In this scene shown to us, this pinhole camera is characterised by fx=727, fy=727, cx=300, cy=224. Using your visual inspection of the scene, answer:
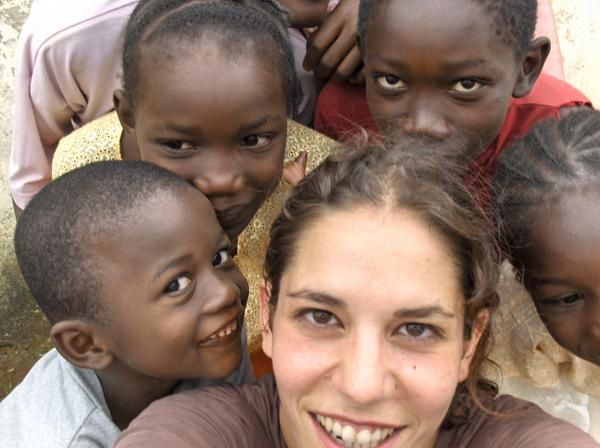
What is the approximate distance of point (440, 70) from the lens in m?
1.67

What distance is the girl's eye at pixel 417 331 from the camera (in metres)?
1.28

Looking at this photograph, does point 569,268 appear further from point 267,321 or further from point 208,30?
point 208,30

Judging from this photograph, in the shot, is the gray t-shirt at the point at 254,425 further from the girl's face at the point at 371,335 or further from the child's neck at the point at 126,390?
the child's neck at the point at 126,390

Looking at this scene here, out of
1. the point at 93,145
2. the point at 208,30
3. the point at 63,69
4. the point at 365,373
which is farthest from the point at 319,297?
the point at 63,69

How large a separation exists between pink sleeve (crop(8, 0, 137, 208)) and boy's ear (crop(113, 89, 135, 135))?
0.18 meters

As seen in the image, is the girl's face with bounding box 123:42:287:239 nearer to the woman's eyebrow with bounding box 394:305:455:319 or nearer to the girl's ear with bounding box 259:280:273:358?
the girl's ear with bounding box 259:280:273:358

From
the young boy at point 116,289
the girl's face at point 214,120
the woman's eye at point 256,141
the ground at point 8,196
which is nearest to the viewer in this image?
the young boy at point 116,289

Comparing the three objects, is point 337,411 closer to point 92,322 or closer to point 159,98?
point 92,322

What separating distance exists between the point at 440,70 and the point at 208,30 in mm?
539

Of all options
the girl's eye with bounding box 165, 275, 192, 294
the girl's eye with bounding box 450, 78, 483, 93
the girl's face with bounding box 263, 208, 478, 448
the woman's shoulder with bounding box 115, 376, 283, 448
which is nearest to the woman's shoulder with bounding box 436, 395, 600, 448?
the girl's face with bounding box 263, 208, 478, 448

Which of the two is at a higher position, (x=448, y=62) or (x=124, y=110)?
(x=448, y=62)

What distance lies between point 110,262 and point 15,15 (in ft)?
6.32

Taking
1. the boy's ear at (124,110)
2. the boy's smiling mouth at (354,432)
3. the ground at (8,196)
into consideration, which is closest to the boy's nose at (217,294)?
the boy's smiling mouth at (354,432)

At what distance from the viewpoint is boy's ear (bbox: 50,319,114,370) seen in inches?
60.9
